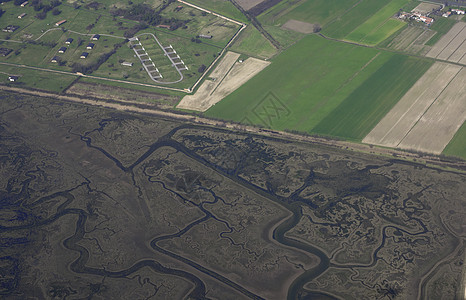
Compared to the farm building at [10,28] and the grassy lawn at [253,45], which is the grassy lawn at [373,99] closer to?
the grassy lawn at [253,45]

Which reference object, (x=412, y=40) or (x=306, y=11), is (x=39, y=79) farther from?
(x=412, y=40)

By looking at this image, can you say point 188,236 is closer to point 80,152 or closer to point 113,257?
point 113,257

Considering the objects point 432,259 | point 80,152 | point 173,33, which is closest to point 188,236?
point 80,152

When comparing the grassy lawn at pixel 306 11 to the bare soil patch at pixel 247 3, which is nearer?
the grassy lawn at pixel 306 11

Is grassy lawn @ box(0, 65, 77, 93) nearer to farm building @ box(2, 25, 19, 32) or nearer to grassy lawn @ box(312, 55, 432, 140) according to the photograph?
farm building @ box(2, 25, 19, 32)

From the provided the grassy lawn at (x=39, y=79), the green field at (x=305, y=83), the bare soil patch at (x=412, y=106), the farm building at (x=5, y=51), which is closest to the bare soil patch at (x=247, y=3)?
the green field at (x=305, y=83)

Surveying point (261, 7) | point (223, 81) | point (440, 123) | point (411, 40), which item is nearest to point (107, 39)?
point (223, 81)
